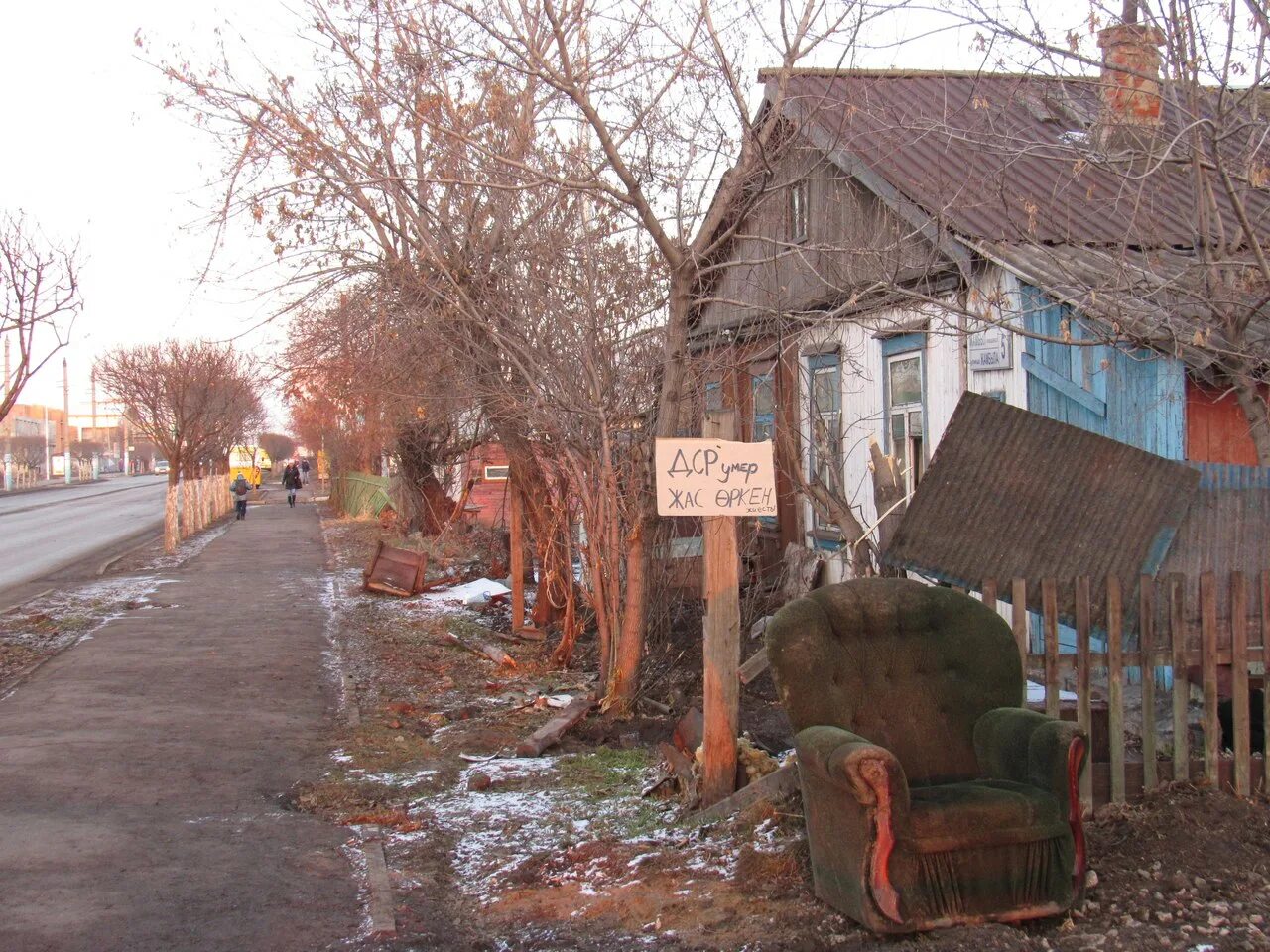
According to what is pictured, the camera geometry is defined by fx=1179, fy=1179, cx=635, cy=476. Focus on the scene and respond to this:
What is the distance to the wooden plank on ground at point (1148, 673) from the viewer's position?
17.0ft

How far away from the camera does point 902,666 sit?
4988 mm

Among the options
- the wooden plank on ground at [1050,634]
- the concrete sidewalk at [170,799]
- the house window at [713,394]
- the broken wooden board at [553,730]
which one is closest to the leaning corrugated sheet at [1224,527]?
the wooden plank on ground at [1050,634]

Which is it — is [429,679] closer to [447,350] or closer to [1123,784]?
[447,350]

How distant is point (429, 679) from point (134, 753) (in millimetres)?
3143

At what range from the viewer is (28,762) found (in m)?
7.02

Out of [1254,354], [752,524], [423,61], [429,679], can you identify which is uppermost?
[423,61]

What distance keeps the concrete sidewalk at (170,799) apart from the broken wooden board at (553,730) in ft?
4.13

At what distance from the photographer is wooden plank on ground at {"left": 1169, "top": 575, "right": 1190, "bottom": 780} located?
5.21 meters

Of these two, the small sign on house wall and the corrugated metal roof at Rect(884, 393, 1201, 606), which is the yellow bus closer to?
the small sign on house wall

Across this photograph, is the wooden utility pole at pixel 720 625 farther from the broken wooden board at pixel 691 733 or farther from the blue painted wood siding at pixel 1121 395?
the blue painted wood siding at pixel 1121 395

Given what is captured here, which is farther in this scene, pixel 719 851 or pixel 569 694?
pixel 569 694

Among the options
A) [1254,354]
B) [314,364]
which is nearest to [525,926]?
[1254,354]

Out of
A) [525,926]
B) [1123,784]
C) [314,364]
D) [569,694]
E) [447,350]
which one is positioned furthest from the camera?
[314,364]

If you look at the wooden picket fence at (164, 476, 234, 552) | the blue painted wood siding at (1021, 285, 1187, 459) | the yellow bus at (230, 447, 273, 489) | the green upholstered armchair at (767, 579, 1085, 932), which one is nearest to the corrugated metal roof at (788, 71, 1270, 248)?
the blue painted wood siding at (1021, 285, 1187, 459)
